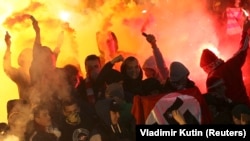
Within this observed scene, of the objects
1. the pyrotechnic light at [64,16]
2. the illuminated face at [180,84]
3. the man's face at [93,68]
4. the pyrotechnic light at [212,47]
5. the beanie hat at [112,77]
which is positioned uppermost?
the pyrotechnic light at [64,16]

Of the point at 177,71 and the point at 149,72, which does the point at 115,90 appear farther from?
the point at 177,71

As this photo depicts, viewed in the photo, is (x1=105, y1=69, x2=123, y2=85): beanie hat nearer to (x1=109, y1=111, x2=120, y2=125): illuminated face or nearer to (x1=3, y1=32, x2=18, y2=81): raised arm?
(x1=109, y1=111, x2=120, y2=125): illuminated face

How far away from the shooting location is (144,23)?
246 centimetres

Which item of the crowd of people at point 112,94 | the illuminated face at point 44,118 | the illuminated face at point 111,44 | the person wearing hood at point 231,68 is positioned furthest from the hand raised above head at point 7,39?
the person wearing hood at point 231,68

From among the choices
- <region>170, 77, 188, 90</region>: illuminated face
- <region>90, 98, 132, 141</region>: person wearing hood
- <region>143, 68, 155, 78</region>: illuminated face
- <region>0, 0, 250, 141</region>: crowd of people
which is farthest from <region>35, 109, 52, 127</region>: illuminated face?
<region>170, 77, 188, 90</region>: illuminated face

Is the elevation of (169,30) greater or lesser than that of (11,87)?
greater

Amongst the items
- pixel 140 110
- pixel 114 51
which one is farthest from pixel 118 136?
pixel 114 51

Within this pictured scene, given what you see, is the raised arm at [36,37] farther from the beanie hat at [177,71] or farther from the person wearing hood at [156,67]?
the beanie hat at [177,71]

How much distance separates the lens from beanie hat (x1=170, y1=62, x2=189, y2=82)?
8.00 ft

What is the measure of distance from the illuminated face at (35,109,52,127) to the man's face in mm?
335

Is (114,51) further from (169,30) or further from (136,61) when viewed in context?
(169,30)

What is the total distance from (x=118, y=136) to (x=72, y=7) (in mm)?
810

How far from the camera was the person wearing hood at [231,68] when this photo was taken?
2430mm

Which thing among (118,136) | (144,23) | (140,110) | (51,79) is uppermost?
(144,23)
